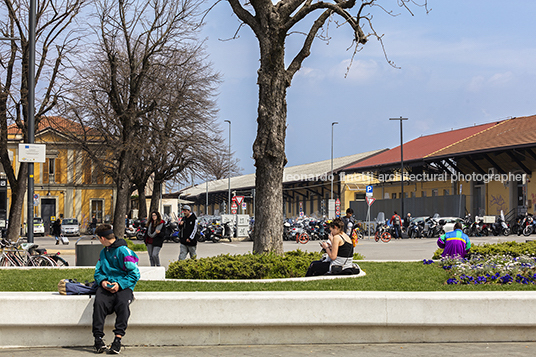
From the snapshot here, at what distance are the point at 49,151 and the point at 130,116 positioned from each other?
3287 cm

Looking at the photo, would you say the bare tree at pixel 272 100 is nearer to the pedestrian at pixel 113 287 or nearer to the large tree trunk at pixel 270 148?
the large tree trunk at pixel 270 148

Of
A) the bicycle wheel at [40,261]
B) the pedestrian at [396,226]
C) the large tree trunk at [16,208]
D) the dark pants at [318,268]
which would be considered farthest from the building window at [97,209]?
the dark pants at [318,268]

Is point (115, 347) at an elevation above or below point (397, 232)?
below

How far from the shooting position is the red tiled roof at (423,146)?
163ft

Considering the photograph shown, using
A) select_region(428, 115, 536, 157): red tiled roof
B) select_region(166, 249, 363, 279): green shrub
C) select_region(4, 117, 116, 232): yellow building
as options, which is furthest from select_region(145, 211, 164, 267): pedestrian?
select_region(4, 117, 116, 232): yellow building

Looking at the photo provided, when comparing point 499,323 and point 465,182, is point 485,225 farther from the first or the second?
point 499,323

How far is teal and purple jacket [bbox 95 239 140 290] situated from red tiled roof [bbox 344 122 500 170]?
42.0 metres

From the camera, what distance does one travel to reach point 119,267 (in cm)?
723

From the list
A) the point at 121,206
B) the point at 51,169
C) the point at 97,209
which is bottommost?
the point at 121,206

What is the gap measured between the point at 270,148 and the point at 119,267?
4072 mm

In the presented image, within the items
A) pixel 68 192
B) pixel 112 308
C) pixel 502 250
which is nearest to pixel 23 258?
pixel 112 308

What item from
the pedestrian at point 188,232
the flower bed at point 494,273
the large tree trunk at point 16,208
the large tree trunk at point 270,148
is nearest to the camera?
the flower bed at point 494,273

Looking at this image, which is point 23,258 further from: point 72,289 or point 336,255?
point 336,255

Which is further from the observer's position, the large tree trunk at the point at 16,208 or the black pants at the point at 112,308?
the large tree trunk at the point at 16,208
